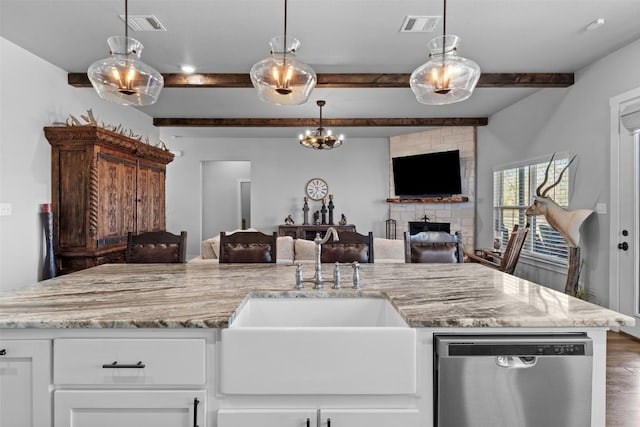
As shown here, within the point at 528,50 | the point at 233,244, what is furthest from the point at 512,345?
the point at 528,50

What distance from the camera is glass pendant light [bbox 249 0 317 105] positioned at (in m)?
2.09

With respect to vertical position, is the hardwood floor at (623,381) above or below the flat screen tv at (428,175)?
below

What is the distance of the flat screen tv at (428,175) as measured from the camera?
23.3 feet

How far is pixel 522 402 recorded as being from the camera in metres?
1.25

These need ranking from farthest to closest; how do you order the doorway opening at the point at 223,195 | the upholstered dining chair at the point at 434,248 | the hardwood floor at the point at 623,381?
the doorway opening at the point at 223,195
the upholstered dining chair at the point at 434,248
the hardwood floor at the point at 623,381

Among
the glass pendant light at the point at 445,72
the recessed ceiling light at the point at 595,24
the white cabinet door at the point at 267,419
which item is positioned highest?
the recessed ceiling light at the point at 595,24

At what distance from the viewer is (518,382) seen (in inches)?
49.2

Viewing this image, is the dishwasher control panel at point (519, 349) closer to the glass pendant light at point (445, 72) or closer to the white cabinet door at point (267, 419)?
the white cabinet door at point (267, 419)

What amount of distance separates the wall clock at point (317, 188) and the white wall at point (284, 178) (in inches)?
4.2

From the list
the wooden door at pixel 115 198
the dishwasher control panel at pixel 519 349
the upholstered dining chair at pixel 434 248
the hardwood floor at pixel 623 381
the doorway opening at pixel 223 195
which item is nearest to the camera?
the dishwasher control panel at pixel 519 349

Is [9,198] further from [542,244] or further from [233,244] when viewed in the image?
[542,244]

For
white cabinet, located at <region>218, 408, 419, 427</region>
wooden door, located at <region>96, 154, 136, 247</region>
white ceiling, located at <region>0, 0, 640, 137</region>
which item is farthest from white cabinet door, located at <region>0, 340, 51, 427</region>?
wooden door, located at <region>96, 154, 136, 247</region>

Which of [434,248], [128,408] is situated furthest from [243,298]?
[434,248]

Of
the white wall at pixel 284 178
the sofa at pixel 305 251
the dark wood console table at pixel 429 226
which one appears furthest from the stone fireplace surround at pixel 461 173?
the sofa at pixel 305 251
